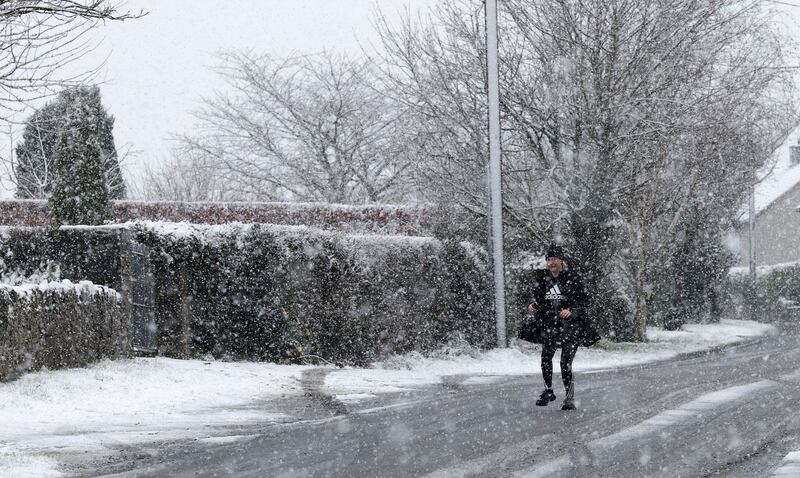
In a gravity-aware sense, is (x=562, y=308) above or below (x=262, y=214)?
below

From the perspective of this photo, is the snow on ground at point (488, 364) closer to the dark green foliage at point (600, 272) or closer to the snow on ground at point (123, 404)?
the dark green foliage at point (600, 272)

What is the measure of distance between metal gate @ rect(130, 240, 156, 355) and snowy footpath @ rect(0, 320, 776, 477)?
657 millimetres

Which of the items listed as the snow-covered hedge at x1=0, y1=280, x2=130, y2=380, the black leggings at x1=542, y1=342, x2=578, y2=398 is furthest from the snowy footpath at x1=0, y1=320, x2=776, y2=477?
the black leggings at x1=542, y1=342, x2=578, y2=398

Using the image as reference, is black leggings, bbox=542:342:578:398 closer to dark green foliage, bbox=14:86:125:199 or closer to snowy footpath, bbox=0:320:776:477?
snowy footpath, bbox=0:320:776:477

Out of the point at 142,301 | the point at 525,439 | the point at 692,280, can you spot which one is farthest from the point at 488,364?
the point at 692,280

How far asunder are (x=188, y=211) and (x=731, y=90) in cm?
1415

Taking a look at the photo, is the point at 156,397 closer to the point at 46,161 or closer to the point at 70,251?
the point at 70,251

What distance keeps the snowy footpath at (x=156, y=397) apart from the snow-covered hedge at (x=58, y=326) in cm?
23

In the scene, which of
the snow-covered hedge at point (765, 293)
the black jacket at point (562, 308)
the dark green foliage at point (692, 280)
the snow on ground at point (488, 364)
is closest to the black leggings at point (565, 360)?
the black jacket at point (562, 308)

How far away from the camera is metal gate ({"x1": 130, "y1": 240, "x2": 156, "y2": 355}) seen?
14812mm

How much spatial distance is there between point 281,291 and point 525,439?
24.4 ft

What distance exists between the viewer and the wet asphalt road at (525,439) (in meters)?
7.43

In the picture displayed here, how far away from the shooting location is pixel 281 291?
15516 millimetres

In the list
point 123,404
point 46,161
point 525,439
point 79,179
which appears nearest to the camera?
point 525,439
